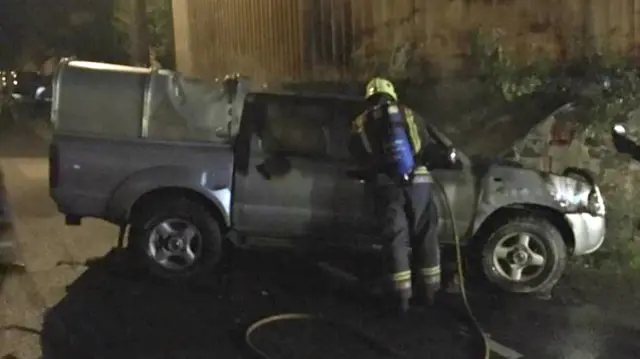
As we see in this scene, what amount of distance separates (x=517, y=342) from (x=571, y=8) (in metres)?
4.15

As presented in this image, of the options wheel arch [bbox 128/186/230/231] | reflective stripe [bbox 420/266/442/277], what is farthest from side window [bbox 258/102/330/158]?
reflective stripe [bbox 420/266/442/277]

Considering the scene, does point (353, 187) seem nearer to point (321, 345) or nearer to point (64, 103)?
point (321, 345)

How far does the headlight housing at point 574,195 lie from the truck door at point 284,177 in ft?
6.30

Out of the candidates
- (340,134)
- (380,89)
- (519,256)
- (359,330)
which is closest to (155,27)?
(340,134)

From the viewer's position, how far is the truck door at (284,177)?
27.0 feet

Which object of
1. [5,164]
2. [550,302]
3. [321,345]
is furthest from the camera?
[5,164]

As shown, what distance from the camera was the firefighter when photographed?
25.0 feet

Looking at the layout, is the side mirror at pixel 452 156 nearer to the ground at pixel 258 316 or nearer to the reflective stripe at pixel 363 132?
the reflective stripe at pixel 363 132

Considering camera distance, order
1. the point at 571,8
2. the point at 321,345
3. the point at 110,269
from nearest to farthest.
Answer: the point at 321,345, the point at 110,269, the point at 571,8

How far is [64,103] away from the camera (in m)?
8.20

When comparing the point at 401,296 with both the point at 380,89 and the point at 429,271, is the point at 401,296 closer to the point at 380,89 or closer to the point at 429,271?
the point at 429,271

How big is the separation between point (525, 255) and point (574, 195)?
26.4 inches

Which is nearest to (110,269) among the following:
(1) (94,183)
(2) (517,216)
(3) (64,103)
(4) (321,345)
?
(1) (94,183)

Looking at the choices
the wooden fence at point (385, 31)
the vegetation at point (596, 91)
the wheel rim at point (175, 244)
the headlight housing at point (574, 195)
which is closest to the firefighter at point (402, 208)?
the headlight housing at point (574, 195)
